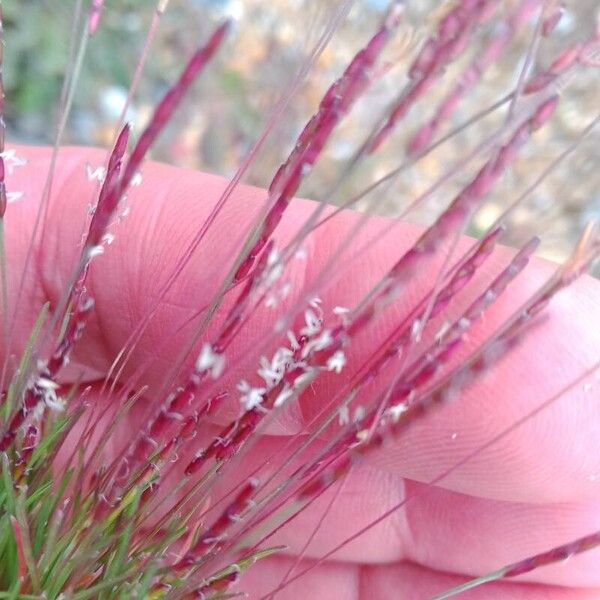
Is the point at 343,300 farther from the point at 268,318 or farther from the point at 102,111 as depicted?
the point at 102,111

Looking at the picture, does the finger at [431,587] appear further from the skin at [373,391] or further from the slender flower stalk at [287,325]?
the slender flower stalk at [287,325]

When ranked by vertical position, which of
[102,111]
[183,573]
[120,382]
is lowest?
[183,573]

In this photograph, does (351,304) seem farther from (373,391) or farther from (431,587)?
(431,587)

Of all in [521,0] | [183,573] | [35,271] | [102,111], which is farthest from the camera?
[102,111]

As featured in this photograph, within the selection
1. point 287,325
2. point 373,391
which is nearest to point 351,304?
point 373,391

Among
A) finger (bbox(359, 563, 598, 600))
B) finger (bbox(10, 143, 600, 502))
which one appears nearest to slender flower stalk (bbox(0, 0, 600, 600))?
finger (bbox(10, 143, 600, 502))

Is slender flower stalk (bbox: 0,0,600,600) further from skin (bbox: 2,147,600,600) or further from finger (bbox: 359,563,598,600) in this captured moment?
finger (bbox: 359,563,598,600)

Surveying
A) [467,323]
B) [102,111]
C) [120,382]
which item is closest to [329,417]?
[467,323]
